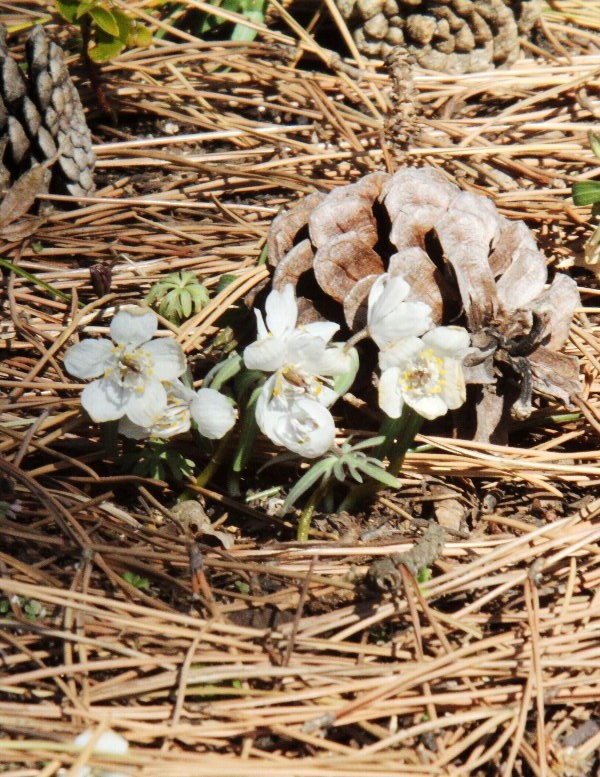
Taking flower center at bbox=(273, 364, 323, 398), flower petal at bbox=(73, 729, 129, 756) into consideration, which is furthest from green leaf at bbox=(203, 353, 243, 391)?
flower petal at bbox=(73, 729, 129, 756)

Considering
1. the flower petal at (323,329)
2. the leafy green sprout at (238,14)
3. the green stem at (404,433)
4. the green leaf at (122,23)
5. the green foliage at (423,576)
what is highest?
the green leaf at (122,23)

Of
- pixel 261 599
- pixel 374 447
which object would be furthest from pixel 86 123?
pixel 261 599

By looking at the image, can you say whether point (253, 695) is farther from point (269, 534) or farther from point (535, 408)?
point (535, 408)

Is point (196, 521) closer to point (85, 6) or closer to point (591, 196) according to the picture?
point (591, 196)

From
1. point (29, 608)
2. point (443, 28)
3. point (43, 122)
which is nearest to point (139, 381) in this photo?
point (29, 608)

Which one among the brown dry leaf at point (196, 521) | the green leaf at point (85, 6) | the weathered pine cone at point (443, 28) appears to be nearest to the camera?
the brown dry leaf at point (196, 521)

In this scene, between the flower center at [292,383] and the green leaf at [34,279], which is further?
the green leaf at [34,279]

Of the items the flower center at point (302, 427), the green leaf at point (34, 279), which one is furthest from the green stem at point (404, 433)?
the green leaf at point (34, 279)

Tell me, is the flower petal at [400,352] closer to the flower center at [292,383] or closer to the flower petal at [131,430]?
the flower center at [292,383]
